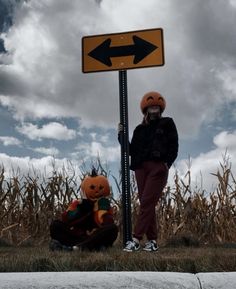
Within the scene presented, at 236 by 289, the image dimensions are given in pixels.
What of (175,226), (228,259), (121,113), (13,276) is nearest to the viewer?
(13,276)

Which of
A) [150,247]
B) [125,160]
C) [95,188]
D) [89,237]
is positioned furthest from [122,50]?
[150,247]

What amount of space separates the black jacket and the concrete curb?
248cm

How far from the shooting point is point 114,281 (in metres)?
2.98

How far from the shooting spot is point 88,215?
580 cm

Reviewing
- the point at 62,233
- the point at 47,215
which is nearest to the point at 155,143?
the point at 62,233

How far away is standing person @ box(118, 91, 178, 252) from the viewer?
549 centimetres

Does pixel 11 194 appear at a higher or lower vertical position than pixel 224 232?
higher

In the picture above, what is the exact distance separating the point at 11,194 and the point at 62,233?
9.80 feet

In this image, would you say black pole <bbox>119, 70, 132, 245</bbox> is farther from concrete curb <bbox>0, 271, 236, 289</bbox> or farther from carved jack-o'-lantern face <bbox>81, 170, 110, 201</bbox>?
concrete curb <bbox>0, 271, 236, 289</bbox>

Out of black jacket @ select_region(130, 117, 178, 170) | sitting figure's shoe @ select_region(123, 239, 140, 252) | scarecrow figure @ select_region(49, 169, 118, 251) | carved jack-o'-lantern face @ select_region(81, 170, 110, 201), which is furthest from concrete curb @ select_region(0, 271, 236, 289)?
carved jack-o'-lantern face @ select_region(81, 170, 110, 201)

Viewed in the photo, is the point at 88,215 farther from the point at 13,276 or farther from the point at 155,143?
the point at 13,276

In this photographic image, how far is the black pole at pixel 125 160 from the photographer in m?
5.66

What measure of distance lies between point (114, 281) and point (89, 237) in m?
2.59

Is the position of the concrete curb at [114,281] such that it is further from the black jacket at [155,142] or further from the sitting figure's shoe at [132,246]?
the black jacket at [155,142]
